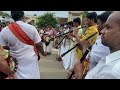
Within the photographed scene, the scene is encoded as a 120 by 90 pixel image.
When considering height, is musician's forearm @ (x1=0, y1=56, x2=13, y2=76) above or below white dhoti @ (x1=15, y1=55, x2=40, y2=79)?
above

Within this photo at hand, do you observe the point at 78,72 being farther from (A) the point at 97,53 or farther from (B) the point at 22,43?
(B) the point at 22,43

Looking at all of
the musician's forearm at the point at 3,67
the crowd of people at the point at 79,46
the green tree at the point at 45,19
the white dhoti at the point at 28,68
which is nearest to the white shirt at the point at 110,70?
the crowd of people at the point at 79,46

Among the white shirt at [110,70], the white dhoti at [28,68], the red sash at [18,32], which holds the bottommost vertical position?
the white dhoti at [28,68]

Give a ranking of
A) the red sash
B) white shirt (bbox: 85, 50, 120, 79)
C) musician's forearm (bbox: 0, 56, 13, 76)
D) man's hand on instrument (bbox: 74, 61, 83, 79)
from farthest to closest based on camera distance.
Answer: the red sash
musician's forearm (bbox: 0, 56, 13, 76)
man's hand on instrument (bbox: 74, 61, 83, 79)
white shirt (bbox: 85, 50, 120, 79)

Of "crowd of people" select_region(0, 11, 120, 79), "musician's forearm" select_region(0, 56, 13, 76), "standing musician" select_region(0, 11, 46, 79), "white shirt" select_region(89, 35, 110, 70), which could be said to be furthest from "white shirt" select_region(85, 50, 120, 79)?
"standing musician" select_region(0, 11, 46, 79)

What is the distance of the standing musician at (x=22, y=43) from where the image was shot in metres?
3.71

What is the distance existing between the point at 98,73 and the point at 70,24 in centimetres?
484

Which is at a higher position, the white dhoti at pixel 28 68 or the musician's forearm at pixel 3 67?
the musician's forearm at pixel 3 67

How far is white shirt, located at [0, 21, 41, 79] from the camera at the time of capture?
3717 millimetres

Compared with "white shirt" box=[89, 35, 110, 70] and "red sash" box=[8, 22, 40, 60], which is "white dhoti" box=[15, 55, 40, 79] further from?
"white shirt" box=[89, 35, 110, 70]

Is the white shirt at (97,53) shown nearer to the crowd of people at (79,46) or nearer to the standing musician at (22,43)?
the crowd of people at (79,46)

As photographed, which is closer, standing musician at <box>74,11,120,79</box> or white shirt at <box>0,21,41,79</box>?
standing musician at <box>74,11,120,79</box>

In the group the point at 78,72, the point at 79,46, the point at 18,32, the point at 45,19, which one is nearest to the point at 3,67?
the point at 78,72
